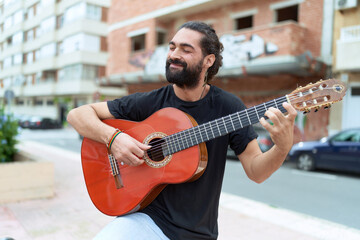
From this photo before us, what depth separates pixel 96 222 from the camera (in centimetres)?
405

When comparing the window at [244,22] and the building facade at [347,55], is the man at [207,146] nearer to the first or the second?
the building facade at [347,55]

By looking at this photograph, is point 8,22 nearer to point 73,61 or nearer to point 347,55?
point 347,55

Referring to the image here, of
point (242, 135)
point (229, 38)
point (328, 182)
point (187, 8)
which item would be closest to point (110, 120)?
point (242, 135)

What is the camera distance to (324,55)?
12234 mm

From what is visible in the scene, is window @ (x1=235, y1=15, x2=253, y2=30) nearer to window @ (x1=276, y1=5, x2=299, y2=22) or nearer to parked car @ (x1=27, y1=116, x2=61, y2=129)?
→ window @ (x1=276, y1=5, x2=299, y2=22)

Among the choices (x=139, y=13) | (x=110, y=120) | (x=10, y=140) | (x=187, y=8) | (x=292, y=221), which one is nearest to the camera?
(x=110, y=120)

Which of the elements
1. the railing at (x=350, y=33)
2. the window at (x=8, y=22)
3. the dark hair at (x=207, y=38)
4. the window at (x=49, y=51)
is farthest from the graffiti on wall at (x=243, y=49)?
the window at (x=49, y=51)

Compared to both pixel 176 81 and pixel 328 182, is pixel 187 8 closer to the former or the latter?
pixel 328 182

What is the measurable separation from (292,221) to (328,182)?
4146mm

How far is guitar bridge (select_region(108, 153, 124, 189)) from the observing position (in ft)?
6.52

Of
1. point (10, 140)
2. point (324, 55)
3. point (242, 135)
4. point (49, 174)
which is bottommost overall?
point (49, 174)

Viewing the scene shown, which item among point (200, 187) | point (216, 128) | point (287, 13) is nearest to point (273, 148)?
point (216, 128)

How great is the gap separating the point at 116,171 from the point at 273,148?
39.1 inches

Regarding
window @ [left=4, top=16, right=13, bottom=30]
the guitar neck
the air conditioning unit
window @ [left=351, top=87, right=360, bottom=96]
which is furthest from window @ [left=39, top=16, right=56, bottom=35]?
window @ [left=351, top=87, right=360, bottom=96]
